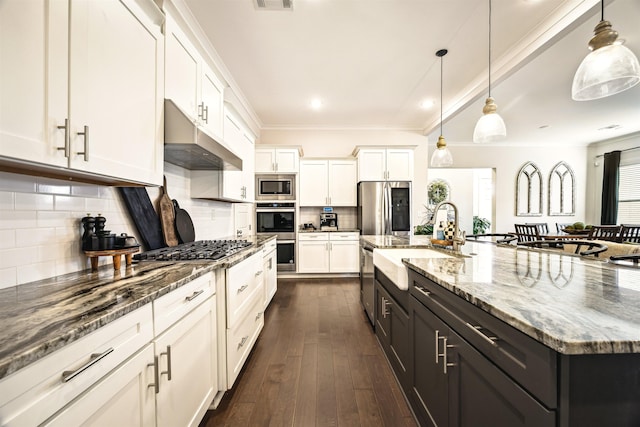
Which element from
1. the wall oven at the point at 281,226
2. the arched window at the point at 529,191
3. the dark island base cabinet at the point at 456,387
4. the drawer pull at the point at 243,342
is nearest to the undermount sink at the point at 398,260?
the dark island base cabinet at the point at 456,387

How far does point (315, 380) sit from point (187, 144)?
182cm

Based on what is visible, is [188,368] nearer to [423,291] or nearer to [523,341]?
[423,291]

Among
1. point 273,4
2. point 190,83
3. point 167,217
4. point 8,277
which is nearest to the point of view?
point 8,277

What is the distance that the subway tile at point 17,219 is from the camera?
954 millimetres

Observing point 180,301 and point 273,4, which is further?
point 273,4

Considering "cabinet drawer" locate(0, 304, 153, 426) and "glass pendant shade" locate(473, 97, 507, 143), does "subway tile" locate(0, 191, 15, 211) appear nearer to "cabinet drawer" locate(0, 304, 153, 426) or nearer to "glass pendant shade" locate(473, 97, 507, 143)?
"cabinet drawer" locate(0, 304, 153, 426)

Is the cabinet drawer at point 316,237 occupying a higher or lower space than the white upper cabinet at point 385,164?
lower

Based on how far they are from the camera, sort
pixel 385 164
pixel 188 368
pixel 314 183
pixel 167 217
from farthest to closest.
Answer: pixel 314 183 < pixel 385 164 < pixel 167 217 < pixel 188 368

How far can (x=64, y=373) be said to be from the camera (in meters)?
0.61

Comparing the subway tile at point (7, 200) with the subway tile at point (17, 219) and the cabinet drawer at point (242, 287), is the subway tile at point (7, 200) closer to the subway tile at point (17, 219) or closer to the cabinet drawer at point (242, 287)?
the subway tile at point (17, 219)

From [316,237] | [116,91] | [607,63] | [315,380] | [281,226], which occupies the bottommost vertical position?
[315,380]

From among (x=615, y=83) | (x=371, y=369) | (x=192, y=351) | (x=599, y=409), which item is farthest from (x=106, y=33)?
(x=615, y=83)

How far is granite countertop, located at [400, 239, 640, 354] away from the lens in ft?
1.85

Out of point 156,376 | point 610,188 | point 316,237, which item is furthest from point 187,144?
point 610,188
